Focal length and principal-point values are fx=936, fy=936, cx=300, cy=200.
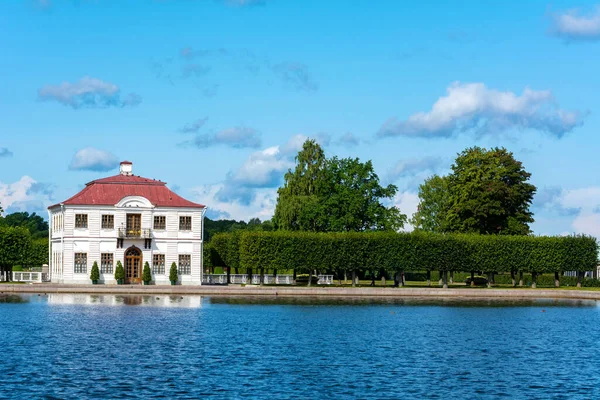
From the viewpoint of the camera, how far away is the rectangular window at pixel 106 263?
7869 centimetres

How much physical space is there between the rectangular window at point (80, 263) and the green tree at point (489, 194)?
36.9m

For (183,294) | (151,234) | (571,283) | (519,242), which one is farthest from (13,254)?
(571,283)

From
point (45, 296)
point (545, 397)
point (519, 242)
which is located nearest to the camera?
point (545, 397)

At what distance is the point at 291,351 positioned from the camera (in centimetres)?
A: 3909

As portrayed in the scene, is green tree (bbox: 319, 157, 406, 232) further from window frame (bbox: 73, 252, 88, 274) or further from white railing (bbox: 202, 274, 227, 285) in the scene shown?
window frame (bbox: 73, 252, 88, 274)

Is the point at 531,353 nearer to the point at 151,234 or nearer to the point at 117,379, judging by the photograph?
the point at 117,379

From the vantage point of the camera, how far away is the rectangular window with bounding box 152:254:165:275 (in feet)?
261

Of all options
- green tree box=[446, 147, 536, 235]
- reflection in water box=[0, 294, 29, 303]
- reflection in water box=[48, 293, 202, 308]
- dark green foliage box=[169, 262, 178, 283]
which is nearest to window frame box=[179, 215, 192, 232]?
dark green foliage box=[169, 262, 178, 283]

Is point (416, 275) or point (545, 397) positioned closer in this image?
point (545, 397)

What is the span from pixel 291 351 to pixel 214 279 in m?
50.0

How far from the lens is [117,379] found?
100ft

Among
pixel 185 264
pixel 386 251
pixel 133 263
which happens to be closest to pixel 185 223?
pixel 185 264

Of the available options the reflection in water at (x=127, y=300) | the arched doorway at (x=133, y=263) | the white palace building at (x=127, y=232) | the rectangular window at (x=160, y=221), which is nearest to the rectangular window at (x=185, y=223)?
the white palace building at (x=127, y=232)

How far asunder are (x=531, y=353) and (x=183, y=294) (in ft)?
127
